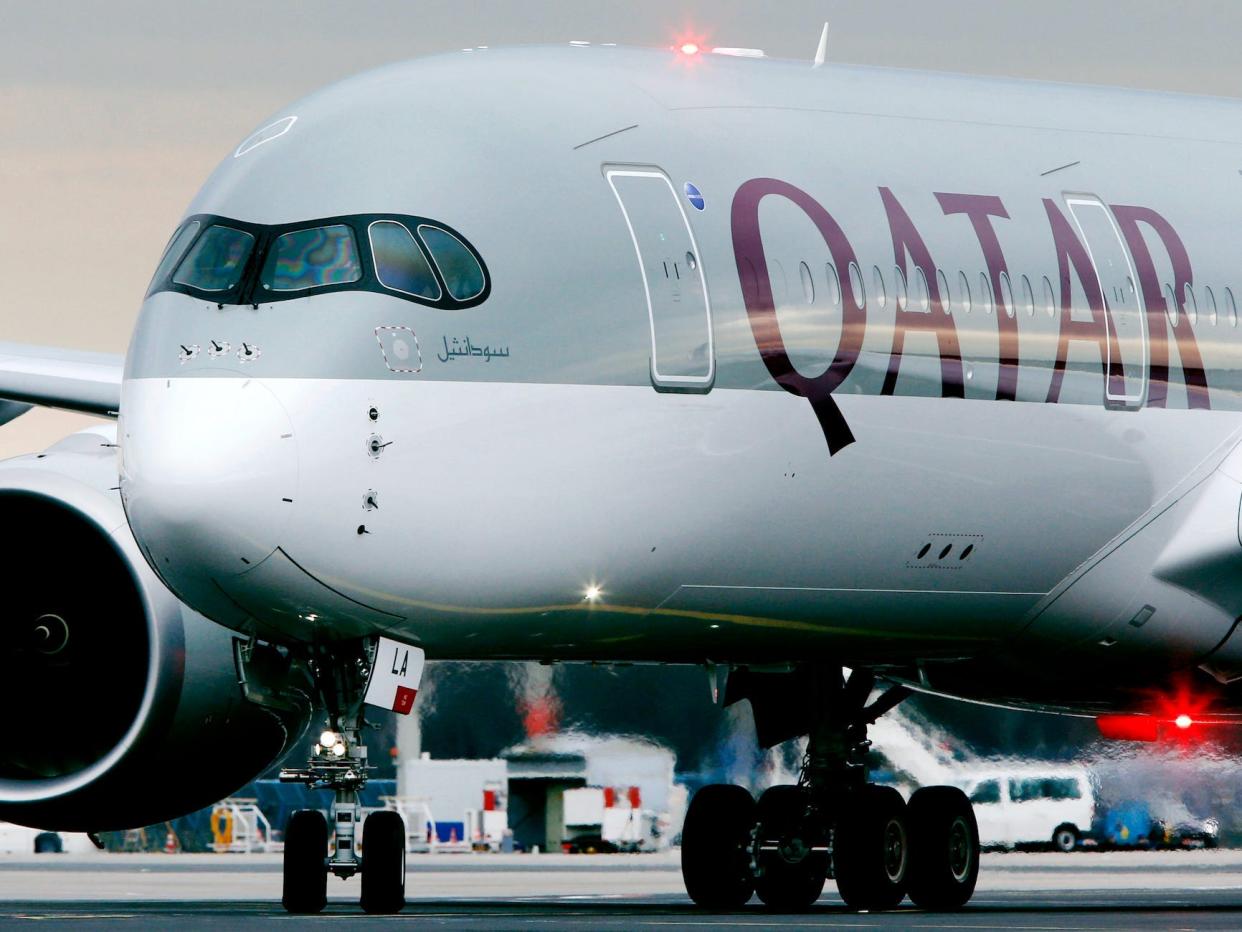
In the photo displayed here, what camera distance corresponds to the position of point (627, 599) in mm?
14625

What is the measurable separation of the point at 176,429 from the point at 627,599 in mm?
2485

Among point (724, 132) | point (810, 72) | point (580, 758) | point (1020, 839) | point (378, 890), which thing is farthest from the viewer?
point (1020, 839)

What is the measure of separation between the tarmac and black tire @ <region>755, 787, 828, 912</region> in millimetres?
163

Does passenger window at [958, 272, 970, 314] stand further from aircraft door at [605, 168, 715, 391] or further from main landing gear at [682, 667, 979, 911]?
main landing gear at [682, 667, 979, 911]

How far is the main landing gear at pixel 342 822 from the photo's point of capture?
1404cm

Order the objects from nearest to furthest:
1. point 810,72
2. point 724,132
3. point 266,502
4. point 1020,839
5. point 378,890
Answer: point 266,502 → point 378,890 → point 724,132 → point 810,72 → point 1020,839

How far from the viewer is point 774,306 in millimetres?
14891

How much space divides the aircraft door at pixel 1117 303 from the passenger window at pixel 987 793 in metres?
9.85

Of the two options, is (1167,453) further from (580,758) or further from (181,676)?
(580,758)

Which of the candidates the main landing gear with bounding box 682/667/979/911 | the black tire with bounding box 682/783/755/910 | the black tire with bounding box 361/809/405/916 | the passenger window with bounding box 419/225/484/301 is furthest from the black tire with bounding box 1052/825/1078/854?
the passenger window with bounding box 419/225/484/301

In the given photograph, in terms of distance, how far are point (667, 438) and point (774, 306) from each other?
980mm

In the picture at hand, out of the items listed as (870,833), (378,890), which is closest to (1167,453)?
(870,833)

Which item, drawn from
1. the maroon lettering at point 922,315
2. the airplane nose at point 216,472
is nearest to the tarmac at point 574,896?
the airplane nose at point 216,472

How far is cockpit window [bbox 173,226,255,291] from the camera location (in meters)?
14.0
